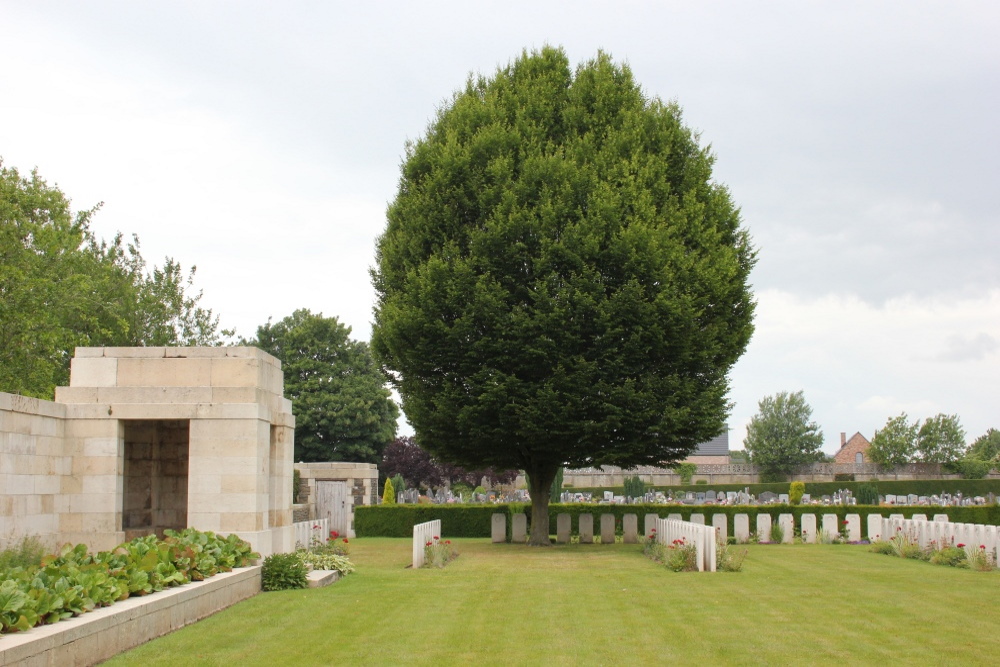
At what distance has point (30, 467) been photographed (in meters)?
13.0

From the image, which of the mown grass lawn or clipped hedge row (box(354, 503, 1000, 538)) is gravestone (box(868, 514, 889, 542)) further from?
the mown grass lawn

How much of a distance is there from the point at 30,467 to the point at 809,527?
20279mm

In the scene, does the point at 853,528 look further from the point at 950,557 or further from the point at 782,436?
the point at 782,436

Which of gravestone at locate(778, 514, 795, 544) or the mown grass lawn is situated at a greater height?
the mown grass lawn

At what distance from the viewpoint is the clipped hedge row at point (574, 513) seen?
2828 centimetres

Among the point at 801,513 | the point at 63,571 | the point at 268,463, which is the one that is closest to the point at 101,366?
the point at 268,463

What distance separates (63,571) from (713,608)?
7.62 metres

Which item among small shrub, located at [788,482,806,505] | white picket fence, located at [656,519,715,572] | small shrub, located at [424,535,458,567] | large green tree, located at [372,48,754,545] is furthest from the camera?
small shrub, located at [788,482,806,505]

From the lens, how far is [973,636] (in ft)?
33.0

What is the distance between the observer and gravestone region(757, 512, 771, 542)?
25672mm

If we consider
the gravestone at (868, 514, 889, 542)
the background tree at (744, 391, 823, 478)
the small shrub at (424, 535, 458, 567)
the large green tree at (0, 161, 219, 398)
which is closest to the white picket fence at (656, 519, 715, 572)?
the small shrub at (424, 535, 458, 567)

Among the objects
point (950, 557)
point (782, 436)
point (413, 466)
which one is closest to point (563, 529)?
point (950, 557)

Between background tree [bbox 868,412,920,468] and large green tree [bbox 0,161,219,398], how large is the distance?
165ft

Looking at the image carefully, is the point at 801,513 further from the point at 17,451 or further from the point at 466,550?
the point at 17,451
